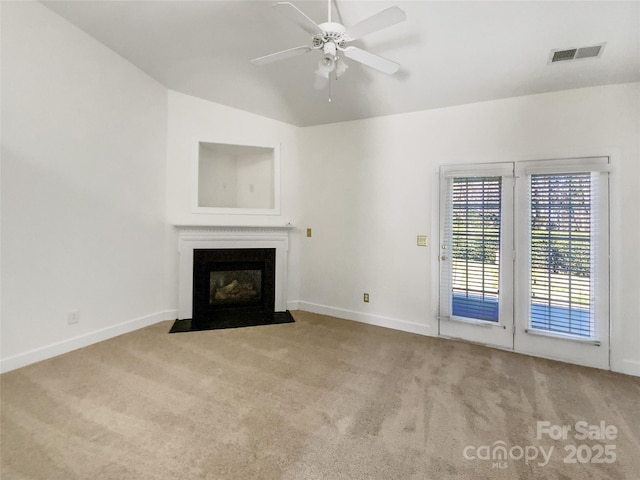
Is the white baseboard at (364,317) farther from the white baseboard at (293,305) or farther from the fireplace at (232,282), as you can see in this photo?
the fireplace at (232,282)

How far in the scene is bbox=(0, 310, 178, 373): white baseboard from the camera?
2.23m

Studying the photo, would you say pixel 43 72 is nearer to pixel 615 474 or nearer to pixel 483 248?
pixel 483 248

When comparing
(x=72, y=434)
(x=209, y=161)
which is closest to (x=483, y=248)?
(x=72, y=434)

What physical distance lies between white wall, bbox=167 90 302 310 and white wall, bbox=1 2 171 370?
16 centimetres

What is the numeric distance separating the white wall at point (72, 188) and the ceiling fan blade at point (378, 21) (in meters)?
2.67

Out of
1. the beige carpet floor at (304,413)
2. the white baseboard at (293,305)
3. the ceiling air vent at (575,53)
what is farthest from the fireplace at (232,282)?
the ceiling air vent at (575,53)

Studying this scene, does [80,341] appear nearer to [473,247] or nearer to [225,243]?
[225,243]

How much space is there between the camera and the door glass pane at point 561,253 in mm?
2545

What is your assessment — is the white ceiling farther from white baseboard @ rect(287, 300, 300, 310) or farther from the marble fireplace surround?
white baseboard @ rect(287, 300, 300, 310)

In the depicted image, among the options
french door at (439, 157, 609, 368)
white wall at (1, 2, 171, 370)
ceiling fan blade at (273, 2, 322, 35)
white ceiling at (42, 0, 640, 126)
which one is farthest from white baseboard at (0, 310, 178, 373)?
french door at (439, 157, 609, 368)

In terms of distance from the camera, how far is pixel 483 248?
2.92 meters

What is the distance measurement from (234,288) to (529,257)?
3637 millimetres

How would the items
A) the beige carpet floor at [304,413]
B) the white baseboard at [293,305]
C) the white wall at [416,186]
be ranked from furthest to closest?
the white baseboard at [293,305] < the white wall at [416,186] < the beige carpet floor at [304,413]

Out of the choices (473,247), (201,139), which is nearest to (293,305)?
(473,247)
